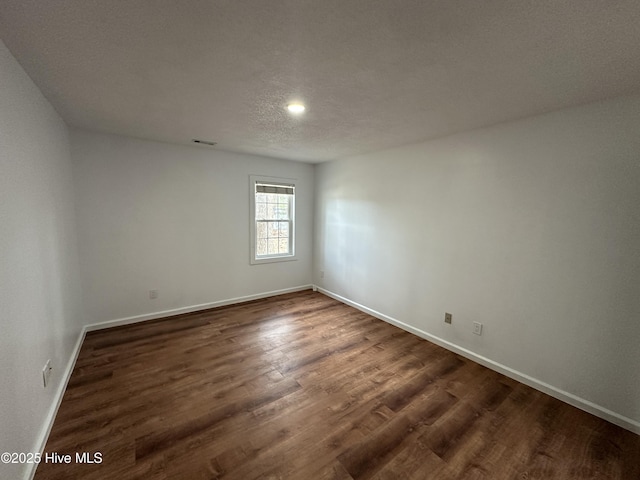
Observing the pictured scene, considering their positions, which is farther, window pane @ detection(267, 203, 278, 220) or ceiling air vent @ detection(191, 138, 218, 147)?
window pane @ detection(267, 203, 278, 220)

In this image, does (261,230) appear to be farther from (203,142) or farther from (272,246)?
(203,142)

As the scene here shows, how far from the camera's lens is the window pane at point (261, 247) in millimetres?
4376

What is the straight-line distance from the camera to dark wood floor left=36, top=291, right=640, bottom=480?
153cm

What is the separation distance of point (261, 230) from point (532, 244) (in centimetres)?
354

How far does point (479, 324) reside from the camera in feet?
8.63

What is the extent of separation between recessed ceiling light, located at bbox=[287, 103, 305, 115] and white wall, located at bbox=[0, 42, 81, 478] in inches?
62.6

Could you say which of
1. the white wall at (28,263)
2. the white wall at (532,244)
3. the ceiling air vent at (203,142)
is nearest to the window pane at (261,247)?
the ceiling air vent at (203,142)

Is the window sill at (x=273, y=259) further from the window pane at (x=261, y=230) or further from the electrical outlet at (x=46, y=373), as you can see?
the electrical outlet at (x=46, y=373)

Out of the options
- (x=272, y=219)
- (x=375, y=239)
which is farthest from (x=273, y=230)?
(x=375, y=239)

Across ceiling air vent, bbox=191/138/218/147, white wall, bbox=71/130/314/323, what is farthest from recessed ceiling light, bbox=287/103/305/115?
white wall, bbox=71/130/314/323

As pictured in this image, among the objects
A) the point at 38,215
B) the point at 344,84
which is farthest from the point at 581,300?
the point at 38,215

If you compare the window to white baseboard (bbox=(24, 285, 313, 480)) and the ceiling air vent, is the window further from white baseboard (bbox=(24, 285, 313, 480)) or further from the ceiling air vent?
the ceiling air vent

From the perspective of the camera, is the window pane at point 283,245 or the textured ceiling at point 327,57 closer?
the textured ceiling at point 327,57

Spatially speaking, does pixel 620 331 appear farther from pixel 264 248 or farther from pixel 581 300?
pixel 264 248
